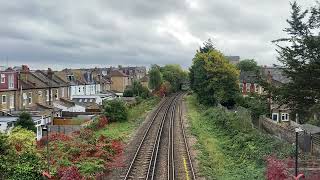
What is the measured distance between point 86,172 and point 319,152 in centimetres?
1388

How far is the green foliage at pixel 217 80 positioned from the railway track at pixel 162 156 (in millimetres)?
19585

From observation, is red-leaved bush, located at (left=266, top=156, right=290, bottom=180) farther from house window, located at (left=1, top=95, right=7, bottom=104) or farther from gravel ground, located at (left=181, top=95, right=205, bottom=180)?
house window, located at (left=1, top=95, right=7, bottom=104)

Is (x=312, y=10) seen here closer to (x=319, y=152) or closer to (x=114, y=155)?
(x=319, y=152)

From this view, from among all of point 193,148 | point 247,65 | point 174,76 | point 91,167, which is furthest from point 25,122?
point 247,65

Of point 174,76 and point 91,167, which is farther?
point 174,76

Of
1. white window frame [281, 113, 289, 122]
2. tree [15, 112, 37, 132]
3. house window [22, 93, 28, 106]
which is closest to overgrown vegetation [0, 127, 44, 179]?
tree [15, 112, 37, 132]

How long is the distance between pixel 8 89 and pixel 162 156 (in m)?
24.8

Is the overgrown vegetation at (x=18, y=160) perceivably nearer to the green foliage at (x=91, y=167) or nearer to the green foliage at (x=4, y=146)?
the green foliage at (x=4, y=146)

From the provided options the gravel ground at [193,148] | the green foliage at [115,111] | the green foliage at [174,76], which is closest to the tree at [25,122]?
the gravel ground at [193,148]

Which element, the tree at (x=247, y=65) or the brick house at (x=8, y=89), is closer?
the brick house at (x=8, y=89)

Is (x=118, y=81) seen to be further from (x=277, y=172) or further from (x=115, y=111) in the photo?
(x=277, y=172)

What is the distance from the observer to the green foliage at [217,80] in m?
66.3

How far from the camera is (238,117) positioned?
43.4 metres

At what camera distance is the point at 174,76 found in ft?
447
